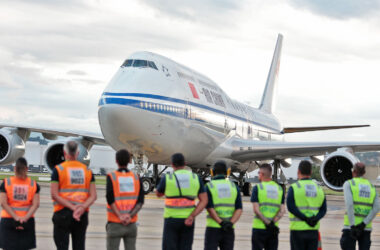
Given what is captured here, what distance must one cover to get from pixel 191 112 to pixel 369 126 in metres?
10.8

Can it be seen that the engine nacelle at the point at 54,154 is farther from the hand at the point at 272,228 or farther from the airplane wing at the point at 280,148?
the hand at the point at 272,228

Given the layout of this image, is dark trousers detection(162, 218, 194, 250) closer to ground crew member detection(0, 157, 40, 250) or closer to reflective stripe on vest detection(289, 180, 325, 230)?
reflective stripe on vest detection(289, 180, 325, 230)

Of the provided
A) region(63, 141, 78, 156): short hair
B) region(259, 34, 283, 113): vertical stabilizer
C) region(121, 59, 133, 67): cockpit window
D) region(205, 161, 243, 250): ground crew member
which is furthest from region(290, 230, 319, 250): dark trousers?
region(259, 34, 283, 113): vertical stabilizer

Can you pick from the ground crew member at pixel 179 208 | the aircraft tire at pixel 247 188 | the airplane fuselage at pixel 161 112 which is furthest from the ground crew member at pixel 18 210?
the aircraft tire at pixel 247 188

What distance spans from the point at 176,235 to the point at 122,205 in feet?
2.79

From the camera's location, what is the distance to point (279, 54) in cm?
4012

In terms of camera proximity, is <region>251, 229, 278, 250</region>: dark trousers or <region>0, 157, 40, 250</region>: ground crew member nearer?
<region>0, 157, 40, 250</region>: ground crew member

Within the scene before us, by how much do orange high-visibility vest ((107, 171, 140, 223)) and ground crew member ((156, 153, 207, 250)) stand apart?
424mm

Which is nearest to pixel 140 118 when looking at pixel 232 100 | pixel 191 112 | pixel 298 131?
pixel 191 112

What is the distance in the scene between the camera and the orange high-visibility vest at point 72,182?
8133 mm

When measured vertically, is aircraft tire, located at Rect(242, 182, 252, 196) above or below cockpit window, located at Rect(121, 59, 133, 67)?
below

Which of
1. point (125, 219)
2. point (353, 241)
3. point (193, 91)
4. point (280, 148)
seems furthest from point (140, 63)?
point (125, 219)

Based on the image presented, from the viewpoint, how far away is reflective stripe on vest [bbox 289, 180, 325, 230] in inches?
344

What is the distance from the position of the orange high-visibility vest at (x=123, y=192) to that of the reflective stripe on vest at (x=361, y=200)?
3.02 meters
